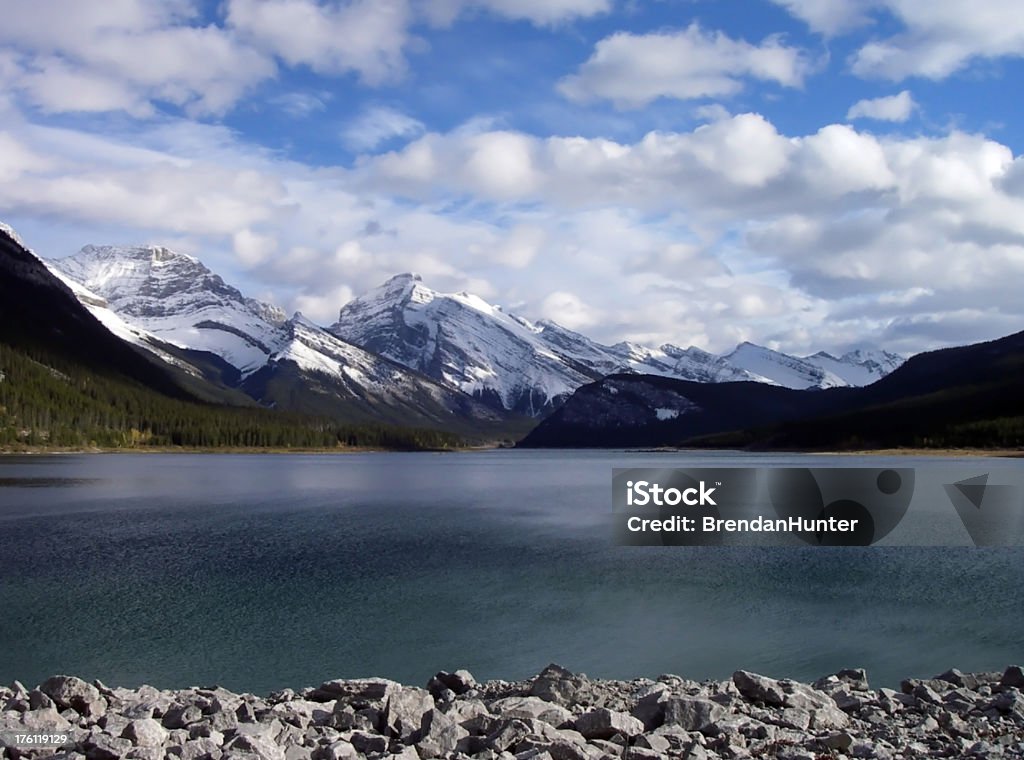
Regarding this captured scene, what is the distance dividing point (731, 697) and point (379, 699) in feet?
28.2

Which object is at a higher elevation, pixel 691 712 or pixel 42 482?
pixel 691 712

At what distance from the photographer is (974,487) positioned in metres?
99.8

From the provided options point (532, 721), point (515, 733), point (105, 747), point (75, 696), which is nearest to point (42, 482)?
point (75, 696)

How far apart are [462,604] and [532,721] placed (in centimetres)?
1963

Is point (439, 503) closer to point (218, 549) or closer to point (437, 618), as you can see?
point (218, 549)

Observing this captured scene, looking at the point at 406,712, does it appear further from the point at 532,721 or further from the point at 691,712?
the point at 691,712

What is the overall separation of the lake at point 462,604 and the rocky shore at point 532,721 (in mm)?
4991

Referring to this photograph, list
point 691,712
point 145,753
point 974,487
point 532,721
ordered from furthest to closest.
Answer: point 974,487
point 691,712
point 532,721
point 145,753

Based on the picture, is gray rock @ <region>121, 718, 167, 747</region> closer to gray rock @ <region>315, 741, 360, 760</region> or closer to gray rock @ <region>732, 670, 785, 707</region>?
gray rock @ <region>315, 741, 360, 760</region>

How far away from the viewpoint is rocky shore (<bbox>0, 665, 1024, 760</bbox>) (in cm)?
1769

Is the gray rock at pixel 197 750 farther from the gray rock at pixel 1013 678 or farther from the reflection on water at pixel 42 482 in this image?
the reflection on water at pixel 42 482

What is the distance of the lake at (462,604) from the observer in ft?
98.0

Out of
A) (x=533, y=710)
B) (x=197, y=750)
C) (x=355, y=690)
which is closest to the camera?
(x=197, y=750)

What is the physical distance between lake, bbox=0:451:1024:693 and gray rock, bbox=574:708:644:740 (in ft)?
30.5
